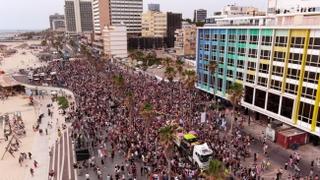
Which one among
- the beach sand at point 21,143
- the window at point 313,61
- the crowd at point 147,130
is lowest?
the beach sand at point 21,143

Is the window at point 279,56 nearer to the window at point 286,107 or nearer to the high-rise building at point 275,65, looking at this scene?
the high-rise building at point 275,65

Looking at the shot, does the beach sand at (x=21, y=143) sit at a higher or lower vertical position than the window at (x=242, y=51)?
lower

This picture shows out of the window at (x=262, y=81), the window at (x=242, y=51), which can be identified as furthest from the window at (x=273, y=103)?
the window at (x=242, y=51)

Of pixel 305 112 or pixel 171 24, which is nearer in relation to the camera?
pixel 305 112

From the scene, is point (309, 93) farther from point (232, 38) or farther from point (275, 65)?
point (232, 38)

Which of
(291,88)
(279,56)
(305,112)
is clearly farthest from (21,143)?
(305,112)

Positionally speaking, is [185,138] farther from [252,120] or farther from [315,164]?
[252,120]

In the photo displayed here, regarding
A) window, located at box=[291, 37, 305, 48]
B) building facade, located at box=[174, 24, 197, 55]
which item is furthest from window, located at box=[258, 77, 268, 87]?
building facade, located at box=[174, 24, 197, 55]

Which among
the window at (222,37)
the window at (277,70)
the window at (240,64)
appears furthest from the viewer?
the window at (222,37)
